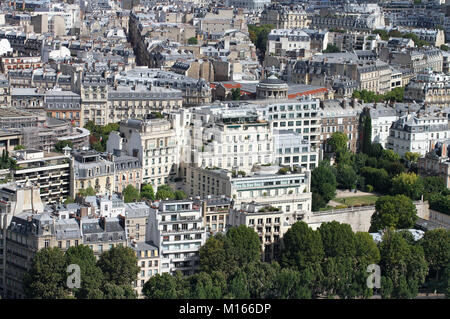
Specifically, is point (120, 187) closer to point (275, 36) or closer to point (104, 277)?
point (104, 277)

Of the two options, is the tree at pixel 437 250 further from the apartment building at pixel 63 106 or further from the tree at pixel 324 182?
the apartment building at pixel 63 106

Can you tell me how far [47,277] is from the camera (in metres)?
69.9

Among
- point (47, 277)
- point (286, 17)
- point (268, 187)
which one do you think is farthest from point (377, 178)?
point (286, 17)

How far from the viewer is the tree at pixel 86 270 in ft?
229

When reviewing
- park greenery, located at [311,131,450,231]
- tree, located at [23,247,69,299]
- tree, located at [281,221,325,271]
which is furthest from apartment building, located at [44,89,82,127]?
tree, located at [23,247,69,299]

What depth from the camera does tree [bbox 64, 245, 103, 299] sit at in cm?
6988

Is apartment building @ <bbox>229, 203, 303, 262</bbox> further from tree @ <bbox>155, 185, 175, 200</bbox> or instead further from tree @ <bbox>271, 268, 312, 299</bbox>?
tree @ <bbox>155, 185, 175, 200</bbox>

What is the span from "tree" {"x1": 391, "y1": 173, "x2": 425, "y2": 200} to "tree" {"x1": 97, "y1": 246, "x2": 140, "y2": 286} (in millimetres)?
30611

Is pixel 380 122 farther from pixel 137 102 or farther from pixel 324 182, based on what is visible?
pixel 137 102

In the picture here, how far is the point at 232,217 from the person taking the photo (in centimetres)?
8112

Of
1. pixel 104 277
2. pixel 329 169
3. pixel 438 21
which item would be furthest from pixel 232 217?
pixel 438 21

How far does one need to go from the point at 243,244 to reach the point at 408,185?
80.3ft

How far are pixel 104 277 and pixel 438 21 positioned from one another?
132109mm

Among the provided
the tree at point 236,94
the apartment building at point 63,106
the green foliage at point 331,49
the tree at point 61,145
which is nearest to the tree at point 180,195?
the tree at point 61,145
